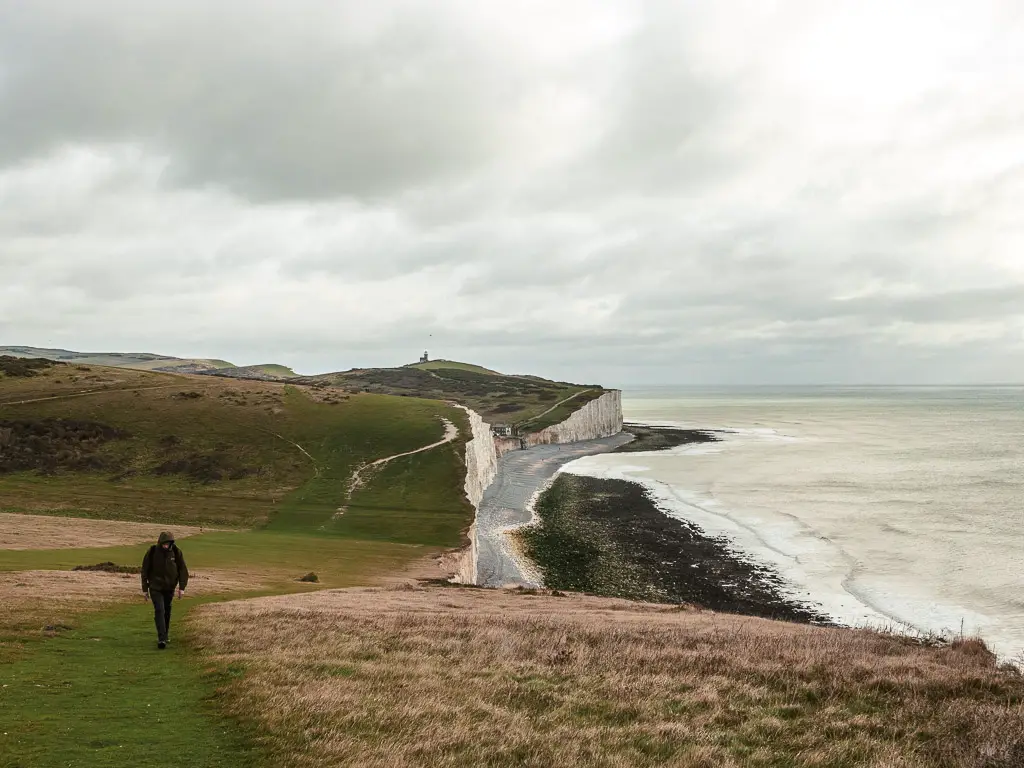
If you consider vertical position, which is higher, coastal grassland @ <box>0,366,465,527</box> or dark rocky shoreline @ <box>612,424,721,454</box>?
coastal grassland @ <box>0,366,465,527</box>

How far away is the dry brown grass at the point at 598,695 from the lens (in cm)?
1007

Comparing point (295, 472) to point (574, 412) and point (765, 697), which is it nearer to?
point (765, 697)

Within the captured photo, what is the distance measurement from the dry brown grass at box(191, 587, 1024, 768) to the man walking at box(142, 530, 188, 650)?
129 centimetres

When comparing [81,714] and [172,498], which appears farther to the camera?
[172,498]

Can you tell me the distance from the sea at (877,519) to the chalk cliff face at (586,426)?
70.4 ft

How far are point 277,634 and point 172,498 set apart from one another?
5622 centimetres

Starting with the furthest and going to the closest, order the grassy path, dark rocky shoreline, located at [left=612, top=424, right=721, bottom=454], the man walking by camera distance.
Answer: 1. dark rocky shoreline, located at [left=612, top=424, right=721, bottom=454]
2. the man walking
3. the grassy path

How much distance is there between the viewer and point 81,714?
11.1 meters

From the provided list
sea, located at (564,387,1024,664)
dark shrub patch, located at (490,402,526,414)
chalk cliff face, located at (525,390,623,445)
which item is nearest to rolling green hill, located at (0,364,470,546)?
sea, located at (564,387,1024,664)

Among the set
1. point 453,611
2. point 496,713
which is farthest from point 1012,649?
point 496,713

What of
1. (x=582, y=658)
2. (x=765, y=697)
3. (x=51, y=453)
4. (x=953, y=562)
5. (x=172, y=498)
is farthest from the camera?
(x=51, y=453)

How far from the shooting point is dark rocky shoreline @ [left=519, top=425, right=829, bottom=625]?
46.1m

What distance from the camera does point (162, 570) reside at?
54.4 ft

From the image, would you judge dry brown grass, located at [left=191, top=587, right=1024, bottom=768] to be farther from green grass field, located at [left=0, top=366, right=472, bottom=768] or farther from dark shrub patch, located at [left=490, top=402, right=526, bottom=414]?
dark shrub patch, located at [left=490, top=402, right=526, bottom=414]
